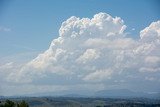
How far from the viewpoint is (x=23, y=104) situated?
139 metres

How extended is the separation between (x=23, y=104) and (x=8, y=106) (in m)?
7.54

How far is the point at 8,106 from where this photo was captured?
142m
